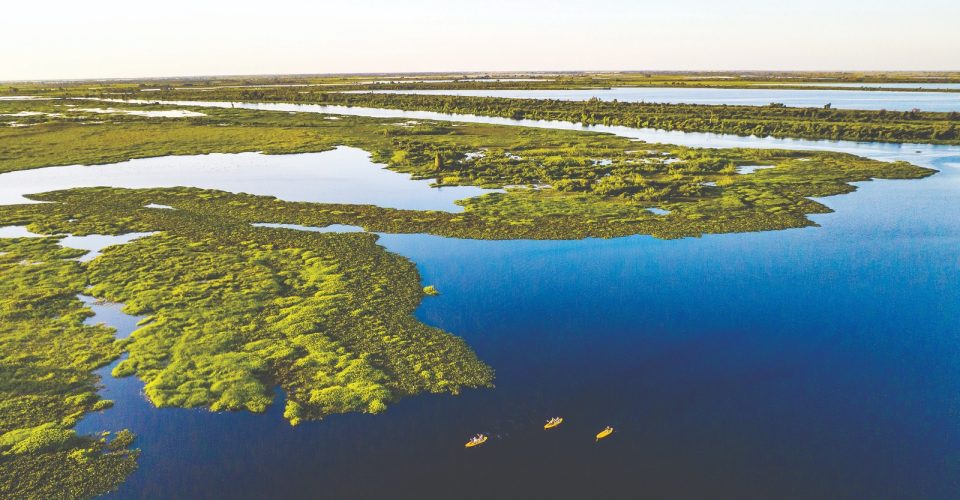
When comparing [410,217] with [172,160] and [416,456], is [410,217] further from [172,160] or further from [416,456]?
[172,160]

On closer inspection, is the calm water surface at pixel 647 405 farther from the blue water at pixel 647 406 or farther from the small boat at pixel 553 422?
the small boat at pixel 553 422

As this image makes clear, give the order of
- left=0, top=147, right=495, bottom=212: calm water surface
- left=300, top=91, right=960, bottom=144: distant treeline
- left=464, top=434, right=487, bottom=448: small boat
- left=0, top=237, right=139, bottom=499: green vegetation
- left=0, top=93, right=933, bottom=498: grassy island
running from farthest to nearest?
left=300, top=91, right=960, bottom=144: distant treeline, left=0, top=147, right=495, bottom=212: calm water surface, left=0, top=93, right=933, bottom=498: grassy island, left=464, top=434, right=487, bottom=448: small boat, left=0, top=237, right=139, bottom=499: green vegetation

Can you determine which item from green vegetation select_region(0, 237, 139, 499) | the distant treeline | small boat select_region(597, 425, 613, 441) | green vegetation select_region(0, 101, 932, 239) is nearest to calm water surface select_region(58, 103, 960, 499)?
small boat select_region(597, 425, 613, 441)

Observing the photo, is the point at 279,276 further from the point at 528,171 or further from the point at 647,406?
Result: the point at 528,171

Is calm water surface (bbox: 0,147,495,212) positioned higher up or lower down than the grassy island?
higher up

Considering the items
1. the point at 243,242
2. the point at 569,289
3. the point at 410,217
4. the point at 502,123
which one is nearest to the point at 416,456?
the point at 569,289

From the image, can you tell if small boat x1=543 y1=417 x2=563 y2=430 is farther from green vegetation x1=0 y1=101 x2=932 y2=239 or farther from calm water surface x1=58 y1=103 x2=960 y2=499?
green vegetation x1=0 y1=101 x2=932 y2=239

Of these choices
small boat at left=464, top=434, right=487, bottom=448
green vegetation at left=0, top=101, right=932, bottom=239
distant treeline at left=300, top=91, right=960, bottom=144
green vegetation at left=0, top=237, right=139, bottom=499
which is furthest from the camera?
distant treeline at left=300, top=91, right=960, bottom=144
